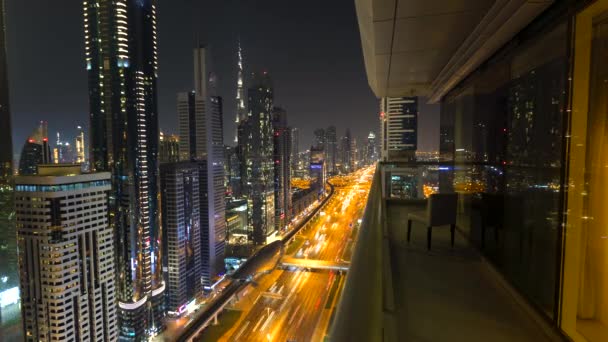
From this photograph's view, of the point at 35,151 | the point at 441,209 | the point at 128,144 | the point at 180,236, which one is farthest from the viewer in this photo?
the point at 180,236

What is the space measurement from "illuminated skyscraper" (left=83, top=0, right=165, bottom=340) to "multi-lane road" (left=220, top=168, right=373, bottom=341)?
33.5 ft

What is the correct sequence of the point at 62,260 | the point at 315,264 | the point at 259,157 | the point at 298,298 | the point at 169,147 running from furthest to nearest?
the point at 259,157 → the point at 169,147 → the point at 315,264 → the point at 298,298 → the point at 62,260

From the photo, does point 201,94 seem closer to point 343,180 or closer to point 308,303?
point 343,180

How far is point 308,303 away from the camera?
18.8 m

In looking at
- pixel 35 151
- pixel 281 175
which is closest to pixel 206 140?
pixel 281 175

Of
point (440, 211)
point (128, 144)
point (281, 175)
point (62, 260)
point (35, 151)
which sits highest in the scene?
point (128, 144)

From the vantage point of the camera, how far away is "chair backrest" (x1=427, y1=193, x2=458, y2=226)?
2.87 metres

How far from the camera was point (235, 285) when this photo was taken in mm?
20922

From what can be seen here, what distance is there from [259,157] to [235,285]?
26.7 metres

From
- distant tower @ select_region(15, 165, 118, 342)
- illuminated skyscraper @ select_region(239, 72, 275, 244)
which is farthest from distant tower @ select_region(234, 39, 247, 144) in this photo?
distant tower @ select_region(15, 165, 118, 342)

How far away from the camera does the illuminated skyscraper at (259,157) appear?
129ft

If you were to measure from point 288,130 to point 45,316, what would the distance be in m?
41.3

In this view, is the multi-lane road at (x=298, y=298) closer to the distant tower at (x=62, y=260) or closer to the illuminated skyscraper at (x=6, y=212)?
the distant tower at (x=62, y=260)

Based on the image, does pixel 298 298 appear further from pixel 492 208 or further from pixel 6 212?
pixel 492 208
